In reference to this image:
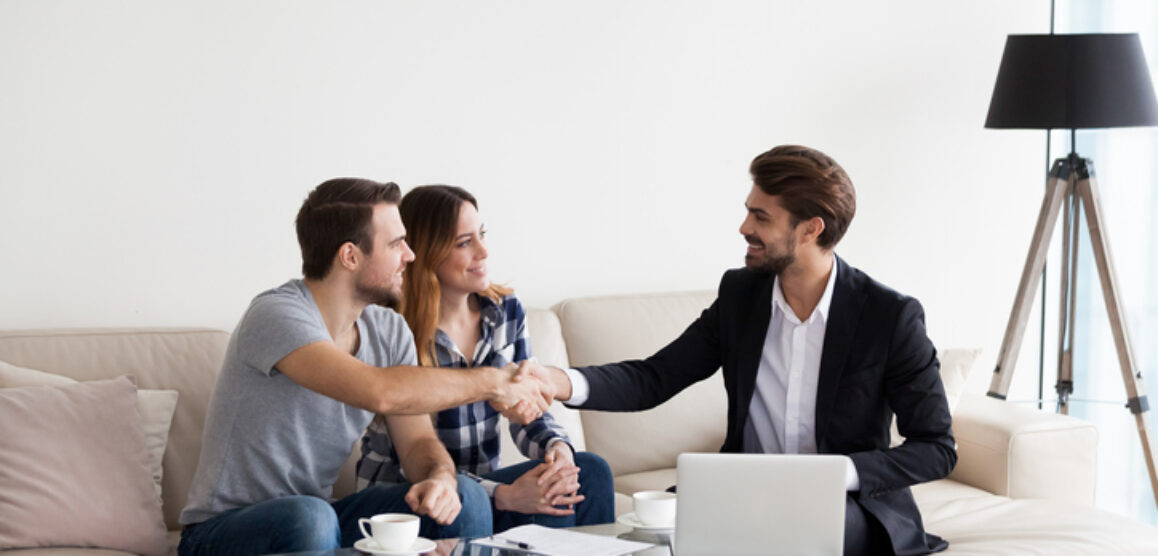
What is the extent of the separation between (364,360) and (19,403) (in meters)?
0.69

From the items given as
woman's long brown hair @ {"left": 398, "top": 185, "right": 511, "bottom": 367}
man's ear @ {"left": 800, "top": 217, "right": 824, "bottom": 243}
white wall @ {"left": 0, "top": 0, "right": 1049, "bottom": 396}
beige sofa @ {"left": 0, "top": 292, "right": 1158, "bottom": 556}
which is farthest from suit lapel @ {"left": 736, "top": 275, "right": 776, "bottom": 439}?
white wall @ {"left": 0, "top": 0, "right": 1049, "bottom": 396}

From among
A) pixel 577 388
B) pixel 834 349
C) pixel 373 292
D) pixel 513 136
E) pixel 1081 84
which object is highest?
pixel 1081 84

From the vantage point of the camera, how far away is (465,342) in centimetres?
252

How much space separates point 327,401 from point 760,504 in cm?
85

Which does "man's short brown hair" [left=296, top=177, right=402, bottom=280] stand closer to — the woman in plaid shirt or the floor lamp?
the woman in plaid shirt

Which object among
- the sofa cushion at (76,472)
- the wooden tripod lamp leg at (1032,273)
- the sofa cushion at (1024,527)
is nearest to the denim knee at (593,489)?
the sofa cushion at (1024,527)

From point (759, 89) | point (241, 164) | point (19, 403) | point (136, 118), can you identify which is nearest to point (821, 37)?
point (759, 89)

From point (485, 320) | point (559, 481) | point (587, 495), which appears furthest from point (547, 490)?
point (485, 320)

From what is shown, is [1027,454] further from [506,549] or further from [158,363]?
[158,363]

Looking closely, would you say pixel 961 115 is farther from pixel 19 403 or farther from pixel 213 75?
pixel 19 403

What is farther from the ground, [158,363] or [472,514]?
[158,363]

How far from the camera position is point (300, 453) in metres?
2.10

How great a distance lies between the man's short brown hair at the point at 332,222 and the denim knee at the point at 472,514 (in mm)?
486

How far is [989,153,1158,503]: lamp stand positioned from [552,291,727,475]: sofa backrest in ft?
3.57
